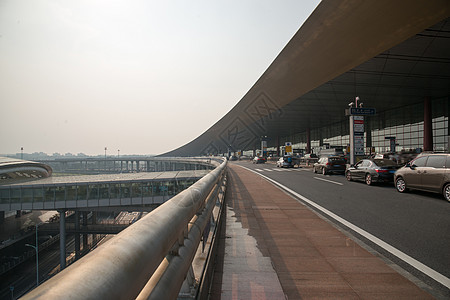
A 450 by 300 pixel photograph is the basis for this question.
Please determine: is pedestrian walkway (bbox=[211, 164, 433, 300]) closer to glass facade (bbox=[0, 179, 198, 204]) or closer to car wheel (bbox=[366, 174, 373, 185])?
car wheel (bbox=[366, 174, 373, 185])

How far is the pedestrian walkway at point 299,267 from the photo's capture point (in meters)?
2.95

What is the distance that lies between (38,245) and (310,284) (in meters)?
51.9

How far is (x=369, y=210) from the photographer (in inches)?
289

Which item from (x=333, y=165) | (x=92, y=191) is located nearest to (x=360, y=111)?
(x=333, y=165)

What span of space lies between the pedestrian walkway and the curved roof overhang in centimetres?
1953

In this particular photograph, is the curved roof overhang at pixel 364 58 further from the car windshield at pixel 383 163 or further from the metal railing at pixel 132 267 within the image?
the metal railing at pixel 132 267

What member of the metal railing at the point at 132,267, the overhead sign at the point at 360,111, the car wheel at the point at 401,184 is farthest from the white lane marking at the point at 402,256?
the overhead sign at the point at 360,111

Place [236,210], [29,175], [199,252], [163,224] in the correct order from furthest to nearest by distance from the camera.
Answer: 1. [29,175]
2. [236,210]
3. [199,252]
4. [163,224]

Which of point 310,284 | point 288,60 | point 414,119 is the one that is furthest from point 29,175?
point 414,119

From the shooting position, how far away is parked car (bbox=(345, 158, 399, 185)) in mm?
12680

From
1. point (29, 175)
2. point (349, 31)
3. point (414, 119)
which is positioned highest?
point (349, 31)

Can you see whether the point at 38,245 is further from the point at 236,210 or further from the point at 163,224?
the point at 163,224

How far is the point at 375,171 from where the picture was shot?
1290 centimetres

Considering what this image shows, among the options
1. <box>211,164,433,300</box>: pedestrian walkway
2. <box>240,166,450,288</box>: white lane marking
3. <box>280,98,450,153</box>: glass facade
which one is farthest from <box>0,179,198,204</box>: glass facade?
<box>280,98,450,153</box>: glass facade
